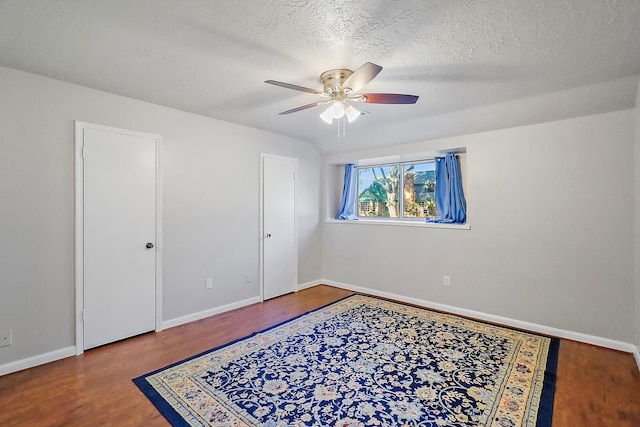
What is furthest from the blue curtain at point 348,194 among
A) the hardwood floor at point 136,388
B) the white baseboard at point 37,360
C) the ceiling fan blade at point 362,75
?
the white baseboard at point 37,360

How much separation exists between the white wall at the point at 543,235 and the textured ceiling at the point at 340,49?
35 cm

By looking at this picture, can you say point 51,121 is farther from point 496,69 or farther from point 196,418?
point 496,69

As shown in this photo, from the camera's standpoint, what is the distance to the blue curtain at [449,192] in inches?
158

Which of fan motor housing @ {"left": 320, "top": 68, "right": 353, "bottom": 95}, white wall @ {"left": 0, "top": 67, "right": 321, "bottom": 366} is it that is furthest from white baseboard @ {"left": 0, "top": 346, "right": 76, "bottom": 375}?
fan motor housing @ {"left": 320, "top": 68, "right": 353, "bottom": 95}

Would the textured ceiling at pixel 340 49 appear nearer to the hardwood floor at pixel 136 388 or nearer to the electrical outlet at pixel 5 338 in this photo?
the electrical outlet at pixel 5 338

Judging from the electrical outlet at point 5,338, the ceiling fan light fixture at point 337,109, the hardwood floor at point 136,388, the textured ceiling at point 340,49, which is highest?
the textured ceiling at point 340,49

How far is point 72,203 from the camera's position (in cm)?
272

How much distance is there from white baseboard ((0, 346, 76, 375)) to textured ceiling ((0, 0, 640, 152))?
2.32 meters

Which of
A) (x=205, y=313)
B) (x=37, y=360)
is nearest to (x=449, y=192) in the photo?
(x=205, y=313)

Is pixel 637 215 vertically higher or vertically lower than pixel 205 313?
higher

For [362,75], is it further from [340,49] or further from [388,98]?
[388,98]

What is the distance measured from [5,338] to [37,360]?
0.97 ft

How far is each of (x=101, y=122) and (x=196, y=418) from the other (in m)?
2.64

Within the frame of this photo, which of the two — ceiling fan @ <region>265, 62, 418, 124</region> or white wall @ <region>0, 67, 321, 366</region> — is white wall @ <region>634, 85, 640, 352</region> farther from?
white wall @ <region>0, 67, 321, 366</region>
